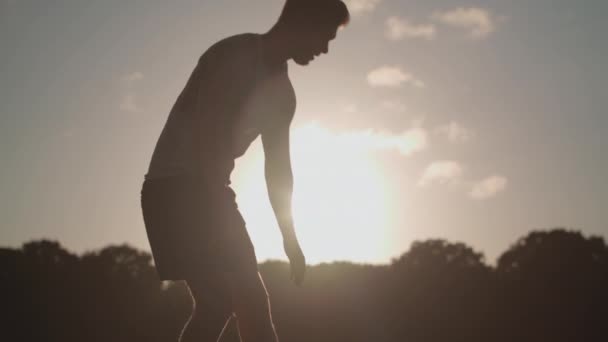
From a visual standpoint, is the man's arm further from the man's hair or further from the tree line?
the tree line

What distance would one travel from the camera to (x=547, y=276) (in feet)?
164

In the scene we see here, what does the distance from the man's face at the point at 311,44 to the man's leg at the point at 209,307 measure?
145 cm

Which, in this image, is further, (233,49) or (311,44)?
(311,44)

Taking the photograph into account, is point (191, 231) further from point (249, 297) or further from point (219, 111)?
point (219, 111)

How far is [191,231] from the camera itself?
3389 millimetres

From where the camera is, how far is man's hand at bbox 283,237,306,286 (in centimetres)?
395

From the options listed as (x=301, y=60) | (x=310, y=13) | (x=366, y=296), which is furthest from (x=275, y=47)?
(x=366, y=296)

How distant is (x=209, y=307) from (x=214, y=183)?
0.71 meters

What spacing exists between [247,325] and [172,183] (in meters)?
0.93

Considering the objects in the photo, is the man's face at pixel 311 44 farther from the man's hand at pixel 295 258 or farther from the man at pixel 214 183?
the man's hand at pixel 295 258

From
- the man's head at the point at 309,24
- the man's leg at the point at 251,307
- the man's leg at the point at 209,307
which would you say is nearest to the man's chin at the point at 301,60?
Answer: the man's head at the point at 309,24

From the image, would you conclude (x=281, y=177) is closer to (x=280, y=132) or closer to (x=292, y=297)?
(x=280, y=132)

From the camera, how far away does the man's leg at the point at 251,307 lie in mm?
3443

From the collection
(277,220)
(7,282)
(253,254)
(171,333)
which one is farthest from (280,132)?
(7,282)
